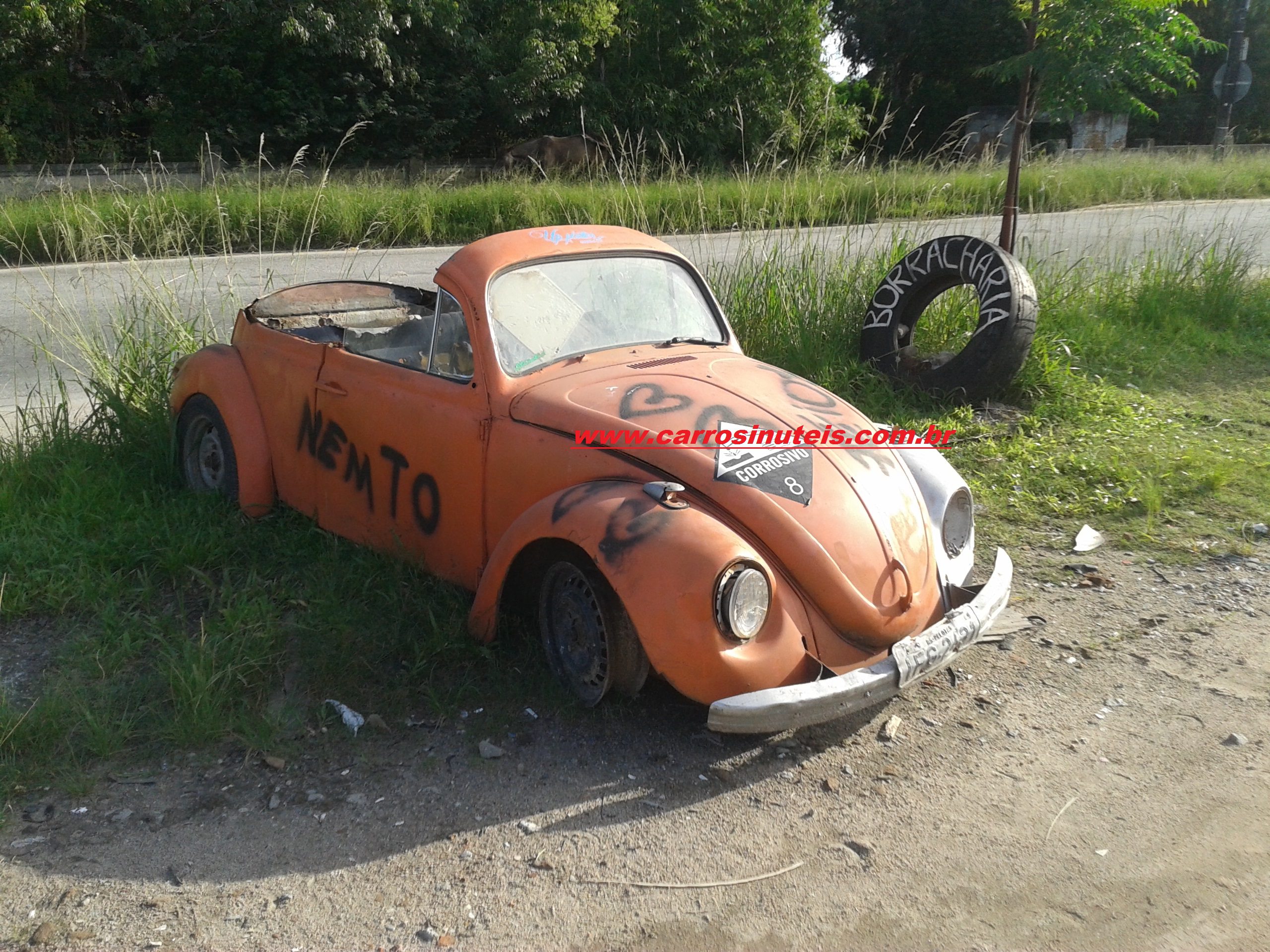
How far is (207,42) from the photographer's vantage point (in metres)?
22.2

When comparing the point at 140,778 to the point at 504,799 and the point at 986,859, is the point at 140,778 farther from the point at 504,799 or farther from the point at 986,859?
the point at 986,859

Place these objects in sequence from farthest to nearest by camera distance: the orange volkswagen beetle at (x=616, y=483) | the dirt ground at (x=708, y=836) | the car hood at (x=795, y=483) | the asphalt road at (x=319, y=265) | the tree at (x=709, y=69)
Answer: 1. the tree at (x=709, y=69)
2. the asphalt road at (x=319, y=265)
3. the car hood at (x=795, y=483)
4. the orange volkswagen beetle at (x=616, y=483)
5. the dirt ground at (x=708, y=836)

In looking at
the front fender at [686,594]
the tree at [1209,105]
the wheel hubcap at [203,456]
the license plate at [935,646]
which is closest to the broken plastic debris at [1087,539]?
the license plate at [935,646]

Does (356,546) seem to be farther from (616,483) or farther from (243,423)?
(616,483)

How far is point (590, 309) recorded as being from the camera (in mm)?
4242

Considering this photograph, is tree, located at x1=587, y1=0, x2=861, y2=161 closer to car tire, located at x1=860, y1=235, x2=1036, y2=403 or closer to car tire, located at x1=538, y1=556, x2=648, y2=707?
car tire, located at x1=860, y1=235, x2=1036, y2=403

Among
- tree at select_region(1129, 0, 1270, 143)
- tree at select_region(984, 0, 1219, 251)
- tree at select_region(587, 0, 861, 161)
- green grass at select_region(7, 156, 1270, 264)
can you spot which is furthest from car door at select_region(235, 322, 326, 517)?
tree at select_region(1129, 0, 1270, 143)

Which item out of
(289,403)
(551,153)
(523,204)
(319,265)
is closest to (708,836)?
(289,403)

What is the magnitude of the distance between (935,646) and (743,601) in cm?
67

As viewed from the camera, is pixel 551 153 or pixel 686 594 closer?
pixel 686 594

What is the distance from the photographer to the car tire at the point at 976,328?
655cm

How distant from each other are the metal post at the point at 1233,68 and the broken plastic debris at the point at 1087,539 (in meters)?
16.4

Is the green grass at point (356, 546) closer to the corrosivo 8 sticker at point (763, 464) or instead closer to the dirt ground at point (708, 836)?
the dirt ground at point (708, 836)

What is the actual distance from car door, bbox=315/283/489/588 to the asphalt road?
243 centimetres
